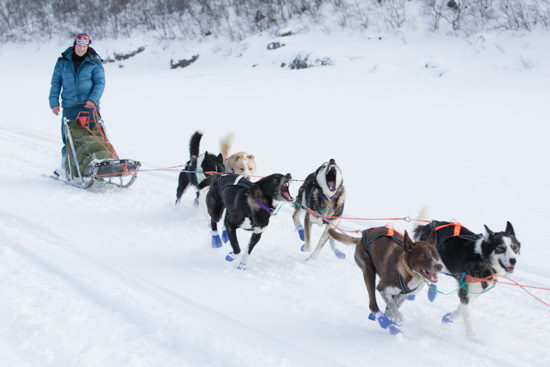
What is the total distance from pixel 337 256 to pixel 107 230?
2144 mm

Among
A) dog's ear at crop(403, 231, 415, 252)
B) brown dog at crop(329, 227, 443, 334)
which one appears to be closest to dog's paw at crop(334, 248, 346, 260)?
brown dog at crop(329, 227, 443, 334)

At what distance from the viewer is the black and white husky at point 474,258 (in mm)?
3094

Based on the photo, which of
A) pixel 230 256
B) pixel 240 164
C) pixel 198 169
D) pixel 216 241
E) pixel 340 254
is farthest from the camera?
pixel 240 164

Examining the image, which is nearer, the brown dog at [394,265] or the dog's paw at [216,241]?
the brown dog at [394,265]

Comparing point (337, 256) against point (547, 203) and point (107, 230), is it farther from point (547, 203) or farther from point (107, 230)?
point (547, 203)

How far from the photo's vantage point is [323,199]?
4289 millimetres

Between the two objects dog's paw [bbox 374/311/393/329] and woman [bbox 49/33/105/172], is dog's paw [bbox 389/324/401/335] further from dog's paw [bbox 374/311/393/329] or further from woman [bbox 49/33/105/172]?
woman [bbox 49/33/105/172]

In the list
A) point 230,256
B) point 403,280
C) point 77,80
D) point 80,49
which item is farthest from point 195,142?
point 403,280

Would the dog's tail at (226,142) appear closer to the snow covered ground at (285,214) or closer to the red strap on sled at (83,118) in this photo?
the snow covered ground at (285,214)

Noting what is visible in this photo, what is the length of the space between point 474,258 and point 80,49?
4647mm

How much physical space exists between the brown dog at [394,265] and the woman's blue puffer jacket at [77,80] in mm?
3858

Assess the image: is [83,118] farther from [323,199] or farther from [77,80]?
[323,199]

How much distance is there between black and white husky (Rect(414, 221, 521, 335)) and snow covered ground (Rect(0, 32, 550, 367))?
0.24 meters

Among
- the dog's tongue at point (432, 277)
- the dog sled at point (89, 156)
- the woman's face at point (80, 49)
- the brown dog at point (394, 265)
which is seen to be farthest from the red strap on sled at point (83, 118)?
the dog's tongue at point (432, 277)
